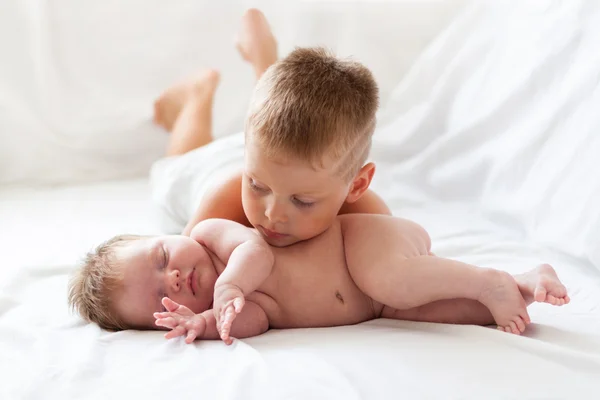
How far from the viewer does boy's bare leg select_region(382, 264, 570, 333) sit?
1.13 m

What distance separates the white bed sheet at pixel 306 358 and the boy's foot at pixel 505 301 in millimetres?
30

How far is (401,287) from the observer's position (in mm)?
1183

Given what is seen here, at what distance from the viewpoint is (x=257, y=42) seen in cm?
204

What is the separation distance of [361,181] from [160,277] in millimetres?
350

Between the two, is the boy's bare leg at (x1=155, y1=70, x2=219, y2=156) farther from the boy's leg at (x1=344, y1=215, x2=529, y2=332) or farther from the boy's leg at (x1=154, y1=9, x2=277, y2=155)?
the boy's leg at (x1=344, y1=215, x2=529, y2=332)

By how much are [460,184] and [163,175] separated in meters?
0.70

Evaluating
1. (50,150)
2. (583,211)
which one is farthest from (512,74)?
(50,150)

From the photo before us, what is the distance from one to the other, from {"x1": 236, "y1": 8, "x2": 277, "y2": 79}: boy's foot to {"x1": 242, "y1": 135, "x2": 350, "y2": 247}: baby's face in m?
0.85

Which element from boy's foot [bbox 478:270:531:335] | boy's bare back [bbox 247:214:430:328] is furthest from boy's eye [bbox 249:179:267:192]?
boy's foot [bbox 478:270:531:335]

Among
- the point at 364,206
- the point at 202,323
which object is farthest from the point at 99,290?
the point at 364,206

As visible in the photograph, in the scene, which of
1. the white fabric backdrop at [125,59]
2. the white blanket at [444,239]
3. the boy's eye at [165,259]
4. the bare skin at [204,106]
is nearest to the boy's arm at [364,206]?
the bare skin at [204,106]

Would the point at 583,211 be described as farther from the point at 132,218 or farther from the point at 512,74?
the point at 132,218

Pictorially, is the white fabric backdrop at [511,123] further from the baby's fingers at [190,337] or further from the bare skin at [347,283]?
the baby's fingers at [190,337]

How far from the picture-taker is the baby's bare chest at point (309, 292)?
122 cm
